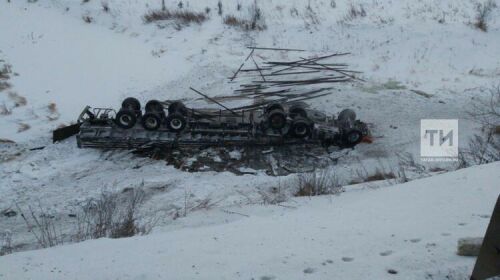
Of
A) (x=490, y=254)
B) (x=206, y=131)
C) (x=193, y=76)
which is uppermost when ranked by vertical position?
(x=193, y=76)

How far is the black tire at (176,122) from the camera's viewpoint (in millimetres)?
10484

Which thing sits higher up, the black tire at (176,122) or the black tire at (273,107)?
the black tire at (273,107)

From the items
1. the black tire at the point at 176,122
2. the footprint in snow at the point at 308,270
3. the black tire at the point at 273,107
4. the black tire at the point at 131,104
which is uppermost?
the black tire at the point at 131,104

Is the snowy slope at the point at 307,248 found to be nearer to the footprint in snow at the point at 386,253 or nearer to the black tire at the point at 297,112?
the footprint in snow at the point at 386,253

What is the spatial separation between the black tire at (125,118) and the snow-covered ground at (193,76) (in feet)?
2.09

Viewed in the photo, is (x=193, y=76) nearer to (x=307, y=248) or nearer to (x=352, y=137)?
(x=352, y=137)

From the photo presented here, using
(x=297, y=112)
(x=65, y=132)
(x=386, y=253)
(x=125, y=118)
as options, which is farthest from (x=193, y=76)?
(x=386, y=253)

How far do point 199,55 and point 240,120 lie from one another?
4.96 m

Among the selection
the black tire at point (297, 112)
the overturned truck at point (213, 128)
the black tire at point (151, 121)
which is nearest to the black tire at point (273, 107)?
the overturned truck at point (213, 128)

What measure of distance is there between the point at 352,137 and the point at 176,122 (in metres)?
3.76

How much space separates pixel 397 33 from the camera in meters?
16.1

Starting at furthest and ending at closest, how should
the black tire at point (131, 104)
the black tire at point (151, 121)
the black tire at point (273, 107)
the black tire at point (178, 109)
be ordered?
the black tire at point (131, 104) < the black tire at point (178, 109) < the black tire at point (273, 107) < the black tire at point (151, 121)

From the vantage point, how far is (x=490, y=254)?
120 inches

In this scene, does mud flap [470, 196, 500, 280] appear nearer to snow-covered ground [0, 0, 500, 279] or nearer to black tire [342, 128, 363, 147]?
snow-covered ground [0, 0, 500, 279]
